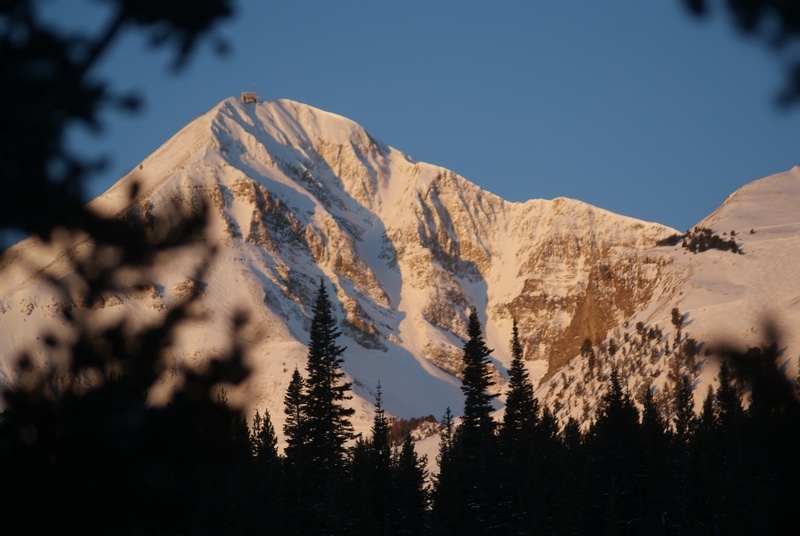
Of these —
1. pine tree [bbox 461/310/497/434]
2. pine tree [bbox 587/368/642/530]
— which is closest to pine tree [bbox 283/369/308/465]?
pine tree [bbox 461/310/497/434]

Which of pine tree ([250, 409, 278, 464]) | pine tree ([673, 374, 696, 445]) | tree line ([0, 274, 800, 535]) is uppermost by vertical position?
pine tree ([673, 374, 696, 445])

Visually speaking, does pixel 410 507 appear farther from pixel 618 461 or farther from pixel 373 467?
pixel 618 461

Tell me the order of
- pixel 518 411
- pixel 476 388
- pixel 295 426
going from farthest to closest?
1. pixel 518 411
2. pixel 295 426
3. pixel 476 388

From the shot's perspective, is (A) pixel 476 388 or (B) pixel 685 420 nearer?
(A) pixel 476 388

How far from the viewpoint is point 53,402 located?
30.4 feet

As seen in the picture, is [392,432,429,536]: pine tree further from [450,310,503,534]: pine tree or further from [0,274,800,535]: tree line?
[450,310,503,534]: pine tree

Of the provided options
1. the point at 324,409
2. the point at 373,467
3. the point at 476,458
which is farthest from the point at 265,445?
the point at 476,458

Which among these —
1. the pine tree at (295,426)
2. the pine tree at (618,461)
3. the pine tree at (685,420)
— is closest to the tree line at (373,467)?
the pine tree at (618,461)

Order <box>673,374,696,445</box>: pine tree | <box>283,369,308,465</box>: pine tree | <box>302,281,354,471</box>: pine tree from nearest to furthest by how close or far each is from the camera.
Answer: <box>283,369,308,465</box>: pine tree < <box>302,281,354,471</box>: pine tree < <box>673,374,696,445</box>: pine tree

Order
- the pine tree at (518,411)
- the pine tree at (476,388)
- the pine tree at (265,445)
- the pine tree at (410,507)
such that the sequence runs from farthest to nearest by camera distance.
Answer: the pine tree at (518,411) → the pine tree at (265,445) → the pine tree at (476,388) → the pine tree at (410,507)

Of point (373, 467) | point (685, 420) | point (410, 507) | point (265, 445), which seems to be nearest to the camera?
point (410, 507)

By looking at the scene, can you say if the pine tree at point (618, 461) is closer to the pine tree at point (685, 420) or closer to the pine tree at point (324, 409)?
the pine tree at point (324, 409)

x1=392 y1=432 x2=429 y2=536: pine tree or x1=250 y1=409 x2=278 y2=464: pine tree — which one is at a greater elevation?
x1=250 y1=409 x2=278 y2=464: pine tree

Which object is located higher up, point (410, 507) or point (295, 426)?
point (295, 426)
